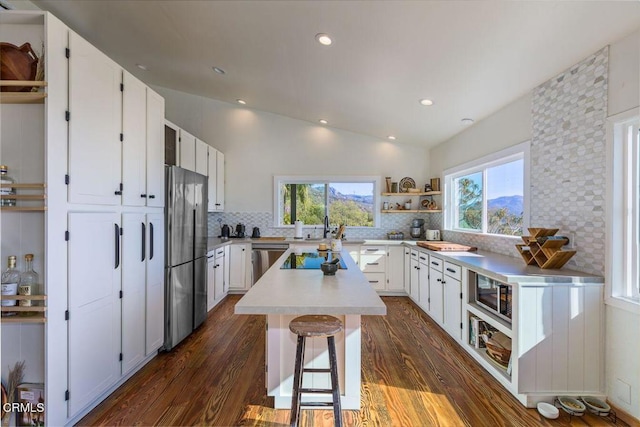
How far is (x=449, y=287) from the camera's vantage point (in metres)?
3.12

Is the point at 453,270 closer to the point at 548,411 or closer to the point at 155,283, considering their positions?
the point at 548,411

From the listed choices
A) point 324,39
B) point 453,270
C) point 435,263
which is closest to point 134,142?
point 324,39

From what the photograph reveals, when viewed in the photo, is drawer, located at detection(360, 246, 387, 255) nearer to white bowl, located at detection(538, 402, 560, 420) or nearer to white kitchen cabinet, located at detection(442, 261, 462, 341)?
white kitchen cabinet, located at detection(442, 261, 462, 341)

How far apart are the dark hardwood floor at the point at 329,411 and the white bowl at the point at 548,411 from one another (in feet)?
0.12

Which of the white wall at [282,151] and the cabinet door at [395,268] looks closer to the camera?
the cabinet door at [395,268]

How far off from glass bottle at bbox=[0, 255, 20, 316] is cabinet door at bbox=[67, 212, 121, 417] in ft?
0.83

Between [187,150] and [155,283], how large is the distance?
1.86m

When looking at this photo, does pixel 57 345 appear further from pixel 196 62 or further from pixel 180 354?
pixel 196 62

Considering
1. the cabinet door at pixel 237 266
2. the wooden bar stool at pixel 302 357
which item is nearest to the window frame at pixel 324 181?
the cabinet door at pixel 237 266

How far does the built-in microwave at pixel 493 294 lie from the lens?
2279 millimetres

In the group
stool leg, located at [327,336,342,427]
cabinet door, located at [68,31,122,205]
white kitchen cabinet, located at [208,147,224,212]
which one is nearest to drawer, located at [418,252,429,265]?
stool leg, located at [327,336,342,427]

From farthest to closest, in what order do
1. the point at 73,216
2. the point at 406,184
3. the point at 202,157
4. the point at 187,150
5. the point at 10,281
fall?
1. the point at 406,184
2. the point at 202,157
3. the point at 187,150
4. the point at 73,216
5. the point at 10,281

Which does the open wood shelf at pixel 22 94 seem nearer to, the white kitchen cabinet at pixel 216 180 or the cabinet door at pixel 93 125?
the cabinet door at pixel 93 125

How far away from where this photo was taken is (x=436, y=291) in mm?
3449
